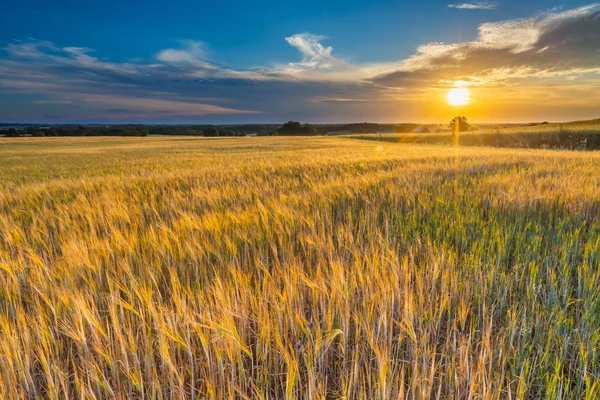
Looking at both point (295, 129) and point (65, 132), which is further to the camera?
point (295, 129)

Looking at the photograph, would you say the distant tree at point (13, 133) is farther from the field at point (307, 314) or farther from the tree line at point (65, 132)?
the field at point (307, 314)

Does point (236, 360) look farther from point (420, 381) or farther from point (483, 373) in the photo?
point (483, 373)

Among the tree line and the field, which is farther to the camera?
the tree line

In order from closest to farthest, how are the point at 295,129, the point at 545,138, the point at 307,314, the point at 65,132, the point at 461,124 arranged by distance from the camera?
the point at 307,314 → the point at 545,138 → the point at 461,124 → the point at 65,132 → the point at 295,129

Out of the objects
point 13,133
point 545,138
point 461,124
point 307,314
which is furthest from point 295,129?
point 307,314

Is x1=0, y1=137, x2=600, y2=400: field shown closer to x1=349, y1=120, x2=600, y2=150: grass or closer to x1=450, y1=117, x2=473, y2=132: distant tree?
x1=349, y1=120, x2=600, y2=150: grass

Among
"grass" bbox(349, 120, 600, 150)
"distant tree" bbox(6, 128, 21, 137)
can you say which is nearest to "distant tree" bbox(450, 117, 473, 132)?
"grass" bbox(349, 120, 600, 150)

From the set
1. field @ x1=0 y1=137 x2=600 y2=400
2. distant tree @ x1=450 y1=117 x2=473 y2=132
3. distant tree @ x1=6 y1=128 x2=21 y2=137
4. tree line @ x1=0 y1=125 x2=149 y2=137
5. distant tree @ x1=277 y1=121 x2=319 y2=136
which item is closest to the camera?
field @ x1=0 y1=137 x2=600 y2=400

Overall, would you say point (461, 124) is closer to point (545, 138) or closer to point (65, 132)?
point (545, 138)

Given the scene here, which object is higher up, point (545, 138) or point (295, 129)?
point (295, 129)

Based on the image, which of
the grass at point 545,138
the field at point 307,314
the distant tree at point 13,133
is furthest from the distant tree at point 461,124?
the distant tree at point 13,133

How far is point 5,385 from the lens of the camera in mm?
927

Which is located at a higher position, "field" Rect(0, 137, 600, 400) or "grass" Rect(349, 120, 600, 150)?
"grass" Rect(349, 120, 600, 150)

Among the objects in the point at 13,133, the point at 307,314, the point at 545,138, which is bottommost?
the point at 307,314
